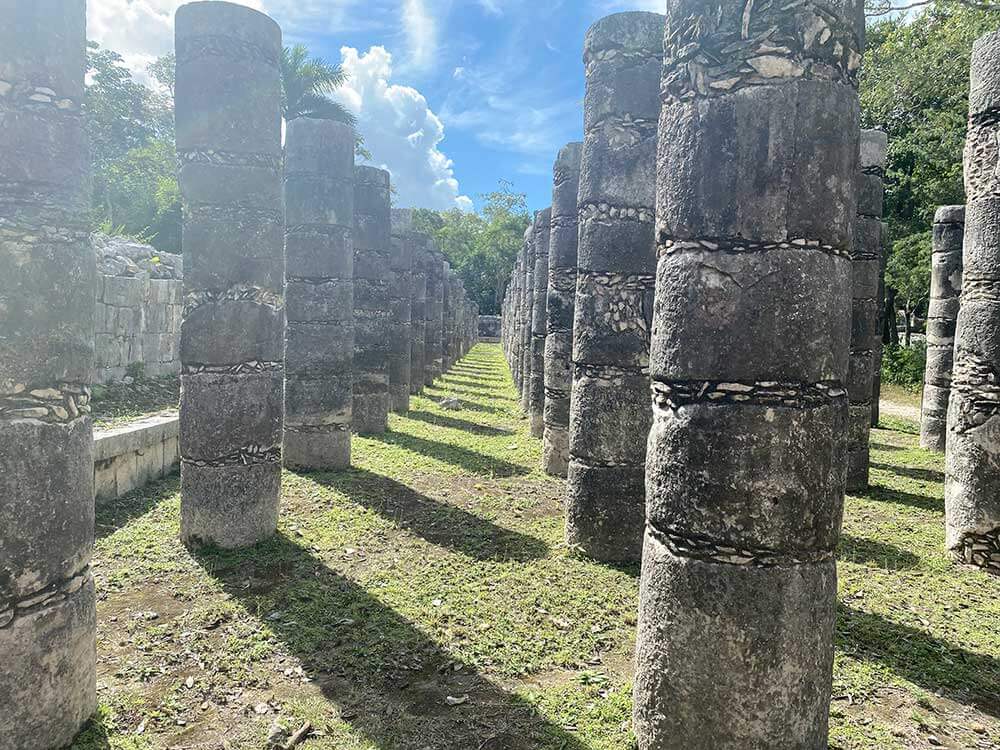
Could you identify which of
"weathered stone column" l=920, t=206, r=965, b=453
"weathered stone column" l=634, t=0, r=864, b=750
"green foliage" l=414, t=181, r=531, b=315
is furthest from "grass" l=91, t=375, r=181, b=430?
"green foliage" l=414, t=181, r=531, b=315

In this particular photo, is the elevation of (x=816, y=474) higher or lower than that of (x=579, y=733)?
higher

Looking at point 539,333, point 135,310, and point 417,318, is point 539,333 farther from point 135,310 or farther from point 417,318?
point 135,310

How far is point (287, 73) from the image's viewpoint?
3039cm

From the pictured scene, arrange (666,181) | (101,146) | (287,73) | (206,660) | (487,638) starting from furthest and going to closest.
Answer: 1. (101,146)
2. (287,73)
3. (487,638)
4. (206,660)
5. (666,181)

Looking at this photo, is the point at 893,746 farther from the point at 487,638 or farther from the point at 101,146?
the point at 101,146

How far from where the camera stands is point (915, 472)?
11.2 metres

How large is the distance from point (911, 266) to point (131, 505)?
2289 cm

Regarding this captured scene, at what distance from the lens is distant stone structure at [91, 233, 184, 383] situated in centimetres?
1227

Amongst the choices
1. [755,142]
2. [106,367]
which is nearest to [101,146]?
[106,367]

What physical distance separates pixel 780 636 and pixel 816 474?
803 mm

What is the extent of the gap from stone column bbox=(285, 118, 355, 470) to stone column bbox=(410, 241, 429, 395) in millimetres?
10006

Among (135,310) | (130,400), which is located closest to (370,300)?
(135,310)

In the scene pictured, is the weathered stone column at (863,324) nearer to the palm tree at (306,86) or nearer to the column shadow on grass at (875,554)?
the column shadow on grass at (875,554)

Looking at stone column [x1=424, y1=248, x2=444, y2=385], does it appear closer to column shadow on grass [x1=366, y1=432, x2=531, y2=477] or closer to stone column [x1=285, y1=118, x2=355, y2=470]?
column shadow on grass [x1=366, y1=432, x2=531, y2=477]
